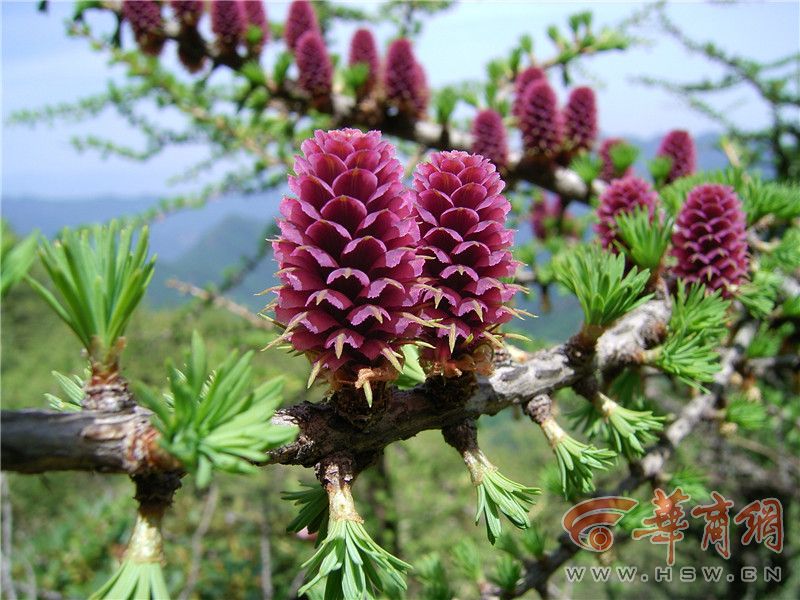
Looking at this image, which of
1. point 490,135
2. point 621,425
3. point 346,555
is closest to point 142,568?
point 346,555

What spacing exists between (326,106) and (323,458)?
75.2 inches

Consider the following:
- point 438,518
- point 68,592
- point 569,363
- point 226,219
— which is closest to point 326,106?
point 569,363

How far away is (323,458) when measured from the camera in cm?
65

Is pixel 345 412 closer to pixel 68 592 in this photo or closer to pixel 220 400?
pixel 220 400

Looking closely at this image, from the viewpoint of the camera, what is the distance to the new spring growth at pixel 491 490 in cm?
65

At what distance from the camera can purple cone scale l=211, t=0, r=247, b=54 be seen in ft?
7.10

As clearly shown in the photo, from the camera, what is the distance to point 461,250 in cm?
66

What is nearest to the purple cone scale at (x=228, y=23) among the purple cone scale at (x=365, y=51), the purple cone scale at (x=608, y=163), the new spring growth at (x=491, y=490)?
the purple cone scale at (x=365, y=51)

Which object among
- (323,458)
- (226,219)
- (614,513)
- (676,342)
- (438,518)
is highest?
(676,342)

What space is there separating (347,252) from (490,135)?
147 centimetres

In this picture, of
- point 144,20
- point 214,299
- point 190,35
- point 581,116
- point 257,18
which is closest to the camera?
point 581,116

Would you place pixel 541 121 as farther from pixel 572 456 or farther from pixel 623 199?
pixel 572 456

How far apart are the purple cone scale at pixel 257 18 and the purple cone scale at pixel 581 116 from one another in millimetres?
1352

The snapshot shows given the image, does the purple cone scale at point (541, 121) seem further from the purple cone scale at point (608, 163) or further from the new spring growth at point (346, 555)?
the new spring growth at point (346, 555)
